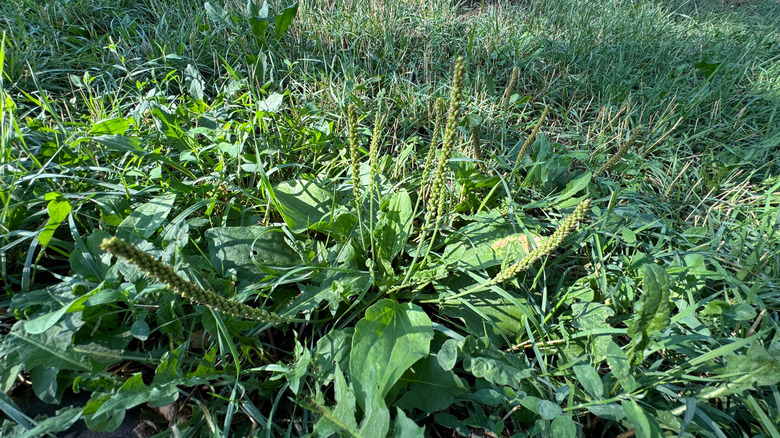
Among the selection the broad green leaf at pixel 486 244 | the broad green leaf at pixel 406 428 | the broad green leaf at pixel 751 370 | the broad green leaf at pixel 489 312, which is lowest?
the broad green leaf at pixel 489 312

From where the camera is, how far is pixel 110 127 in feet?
5.53

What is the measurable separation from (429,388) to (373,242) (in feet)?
1.73

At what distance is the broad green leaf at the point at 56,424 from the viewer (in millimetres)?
932

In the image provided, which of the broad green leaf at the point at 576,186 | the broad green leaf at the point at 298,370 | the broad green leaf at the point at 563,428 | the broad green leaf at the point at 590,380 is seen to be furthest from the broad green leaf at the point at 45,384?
the broad green leaf at the point at 576,186

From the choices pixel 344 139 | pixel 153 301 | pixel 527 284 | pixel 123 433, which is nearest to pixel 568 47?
pixel 344 139

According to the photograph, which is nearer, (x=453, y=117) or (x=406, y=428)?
(x=406, y=428)

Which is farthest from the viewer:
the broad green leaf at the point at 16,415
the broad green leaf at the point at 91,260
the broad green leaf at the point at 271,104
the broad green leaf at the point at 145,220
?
the broad green leaf at the point at 271,104

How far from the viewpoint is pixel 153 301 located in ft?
4.18

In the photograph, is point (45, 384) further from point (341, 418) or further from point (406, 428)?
point (406, 428)

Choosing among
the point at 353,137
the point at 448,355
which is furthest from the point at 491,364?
the point at 353,137

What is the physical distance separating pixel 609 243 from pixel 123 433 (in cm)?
176

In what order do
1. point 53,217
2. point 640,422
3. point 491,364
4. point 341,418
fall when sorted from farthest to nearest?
point 53,217, point 491,364, point 341,418, point 640,422

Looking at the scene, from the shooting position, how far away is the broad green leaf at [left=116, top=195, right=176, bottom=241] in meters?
1.36

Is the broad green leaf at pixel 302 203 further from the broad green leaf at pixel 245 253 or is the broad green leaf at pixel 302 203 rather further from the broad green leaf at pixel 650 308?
the broad green leaf at pixel 650 308
